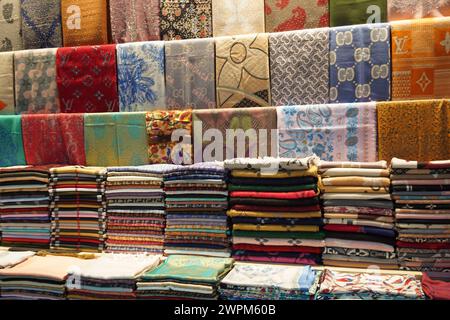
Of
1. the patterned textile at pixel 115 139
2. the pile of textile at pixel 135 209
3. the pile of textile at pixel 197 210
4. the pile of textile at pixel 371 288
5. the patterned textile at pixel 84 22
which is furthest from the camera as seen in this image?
the patterned textile at pixel 84 22

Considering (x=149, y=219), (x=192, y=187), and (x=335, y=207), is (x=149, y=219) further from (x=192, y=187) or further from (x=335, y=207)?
(x=335, y=207)

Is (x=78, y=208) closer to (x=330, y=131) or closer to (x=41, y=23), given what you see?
(x=41, y=23)

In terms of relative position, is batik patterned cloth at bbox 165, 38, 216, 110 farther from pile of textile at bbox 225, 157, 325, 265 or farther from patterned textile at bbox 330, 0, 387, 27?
patterned textile at bbox 330, 0, 387, 27

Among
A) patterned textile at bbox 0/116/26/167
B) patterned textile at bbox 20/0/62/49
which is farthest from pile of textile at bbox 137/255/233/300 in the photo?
patterned textile at bbox 20/0/62/49

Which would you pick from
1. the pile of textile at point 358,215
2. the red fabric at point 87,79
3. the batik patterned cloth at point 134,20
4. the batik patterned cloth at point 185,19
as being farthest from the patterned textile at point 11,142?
the pile of textile at point 358,215

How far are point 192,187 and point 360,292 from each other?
0.90 meters

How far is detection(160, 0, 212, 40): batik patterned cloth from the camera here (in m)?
2.45

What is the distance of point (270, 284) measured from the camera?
1.93 meters

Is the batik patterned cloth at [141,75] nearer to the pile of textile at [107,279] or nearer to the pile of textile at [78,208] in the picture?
the pile of textile at [78,208]

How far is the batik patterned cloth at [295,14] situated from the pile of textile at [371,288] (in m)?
1.23

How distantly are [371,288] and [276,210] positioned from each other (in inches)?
20.8

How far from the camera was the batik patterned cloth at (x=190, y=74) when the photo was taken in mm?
2396

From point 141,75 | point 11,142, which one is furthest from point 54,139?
point 141,75

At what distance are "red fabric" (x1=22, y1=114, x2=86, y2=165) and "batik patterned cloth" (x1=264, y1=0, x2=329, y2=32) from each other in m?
1.14
